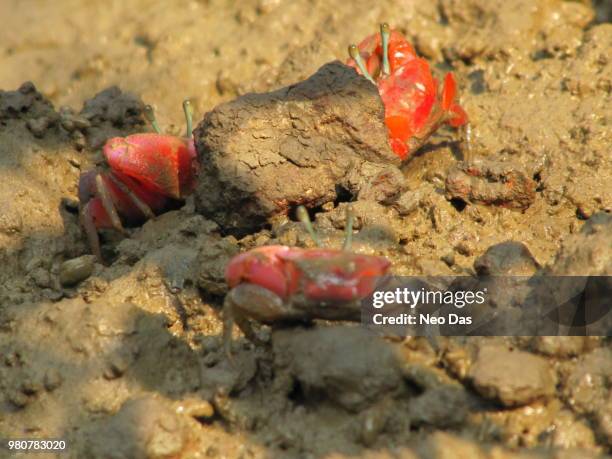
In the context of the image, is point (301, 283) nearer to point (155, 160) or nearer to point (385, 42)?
point (155, 160)

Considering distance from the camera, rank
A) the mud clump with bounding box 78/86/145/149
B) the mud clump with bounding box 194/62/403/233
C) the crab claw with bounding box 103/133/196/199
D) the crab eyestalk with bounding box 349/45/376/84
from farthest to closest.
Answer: the mud clump with bounding box 78/86/145/149, the crab eyestalk with bounding box 349/45/376/84, the crab claw with bounding box 103/133/196/199, the mud clump with bounding box 194/62/403/233

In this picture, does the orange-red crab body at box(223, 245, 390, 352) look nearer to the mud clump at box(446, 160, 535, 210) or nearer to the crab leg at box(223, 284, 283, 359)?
the crab leg at box(223, 284, 283, 359)

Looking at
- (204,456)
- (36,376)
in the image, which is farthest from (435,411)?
(36,376)

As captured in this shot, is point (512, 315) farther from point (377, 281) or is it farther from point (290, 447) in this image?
point (290, 447)

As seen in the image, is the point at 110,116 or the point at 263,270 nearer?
the point at 263,270

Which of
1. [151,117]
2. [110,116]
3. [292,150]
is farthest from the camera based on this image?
[110,116]

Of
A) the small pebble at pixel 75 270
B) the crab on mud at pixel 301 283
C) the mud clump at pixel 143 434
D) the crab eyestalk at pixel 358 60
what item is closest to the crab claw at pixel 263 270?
the crab on mud at pixel 301 283

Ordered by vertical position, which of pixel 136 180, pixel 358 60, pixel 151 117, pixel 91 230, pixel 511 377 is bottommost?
pixel 511 377

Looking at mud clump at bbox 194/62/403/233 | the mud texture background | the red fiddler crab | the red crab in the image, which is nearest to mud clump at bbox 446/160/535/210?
the mud texture background

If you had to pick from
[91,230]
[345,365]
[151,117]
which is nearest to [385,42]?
[151,117]
